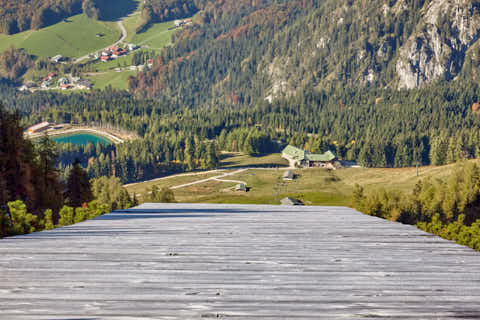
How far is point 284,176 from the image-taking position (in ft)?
519

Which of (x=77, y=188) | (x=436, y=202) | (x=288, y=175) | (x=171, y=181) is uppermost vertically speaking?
(x=77, y=188)

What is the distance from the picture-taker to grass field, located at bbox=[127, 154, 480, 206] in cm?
12300

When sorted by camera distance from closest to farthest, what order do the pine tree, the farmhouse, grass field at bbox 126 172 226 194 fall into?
1. the pine tree
2. grass field at bbox 126 172 226 194
3. the farmhouse

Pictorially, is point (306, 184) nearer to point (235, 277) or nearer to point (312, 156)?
point (312, 156)

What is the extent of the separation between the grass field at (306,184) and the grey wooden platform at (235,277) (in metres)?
106

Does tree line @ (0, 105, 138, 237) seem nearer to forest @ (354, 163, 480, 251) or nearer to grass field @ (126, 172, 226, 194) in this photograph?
forest @ (354, 163, 480, 251)

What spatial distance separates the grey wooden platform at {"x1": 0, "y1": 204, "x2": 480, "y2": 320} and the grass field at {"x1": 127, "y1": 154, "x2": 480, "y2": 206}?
106 metres

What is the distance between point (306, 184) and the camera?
493 ft

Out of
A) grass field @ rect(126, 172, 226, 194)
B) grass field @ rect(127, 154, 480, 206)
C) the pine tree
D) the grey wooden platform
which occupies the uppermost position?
the grey wooden platform

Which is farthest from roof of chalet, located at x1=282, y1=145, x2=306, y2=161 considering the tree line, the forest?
the tree line

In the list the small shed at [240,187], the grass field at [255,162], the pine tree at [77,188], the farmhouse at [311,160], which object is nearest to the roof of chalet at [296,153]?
the farmhouse at [311,160]

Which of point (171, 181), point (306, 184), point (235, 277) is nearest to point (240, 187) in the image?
point (306, 184)

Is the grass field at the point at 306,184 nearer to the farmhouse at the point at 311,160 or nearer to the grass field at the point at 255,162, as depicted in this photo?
the farmhouse at the point at 311,160

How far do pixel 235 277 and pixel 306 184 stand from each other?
146 meters
